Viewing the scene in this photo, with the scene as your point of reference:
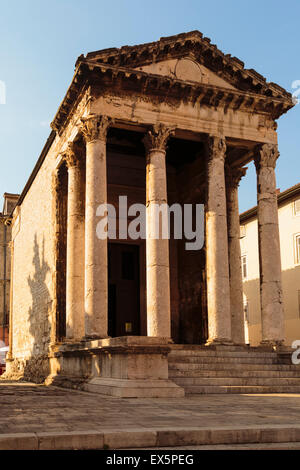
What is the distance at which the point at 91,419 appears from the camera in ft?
24.1

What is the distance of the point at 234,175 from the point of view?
21875 millimetres

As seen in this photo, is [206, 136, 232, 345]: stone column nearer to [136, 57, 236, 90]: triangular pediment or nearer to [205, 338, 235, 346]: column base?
[205, 338, 235, 346]: column base

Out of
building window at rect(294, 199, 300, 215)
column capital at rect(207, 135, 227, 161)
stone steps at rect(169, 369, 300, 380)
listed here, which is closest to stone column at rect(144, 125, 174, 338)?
column capital at rect(207, 135, 227, 161)

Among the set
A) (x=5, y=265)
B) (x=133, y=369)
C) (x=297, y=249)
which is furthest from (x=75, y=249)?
(x=5, y=265)

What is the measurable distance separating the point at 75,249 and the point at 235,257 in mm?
6308

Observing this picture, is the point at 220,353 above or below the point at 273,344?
below

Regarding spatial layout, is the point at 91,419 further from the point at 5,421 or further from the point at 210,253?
the point at 210,253

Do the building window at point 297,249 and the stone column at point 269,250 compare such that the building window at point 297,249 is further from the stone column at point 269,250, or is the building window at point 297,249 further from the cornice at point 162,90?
the cornice at point 162,90

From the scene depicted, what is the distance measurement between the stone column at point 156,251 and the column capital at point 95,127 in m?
1.60

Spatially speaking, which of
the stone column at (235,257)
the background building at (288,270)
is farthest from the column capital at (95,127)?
the background building at (288,270)

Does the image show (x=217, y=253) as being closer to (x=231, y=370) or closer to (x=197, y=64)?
(x=231, y=370)

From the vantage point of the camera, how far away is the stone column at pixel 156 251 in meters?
16.2

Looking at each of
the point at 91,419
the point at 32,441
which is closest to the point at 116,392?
the point at 91,419

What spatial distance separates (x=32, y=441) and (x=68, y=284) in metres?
13.0
